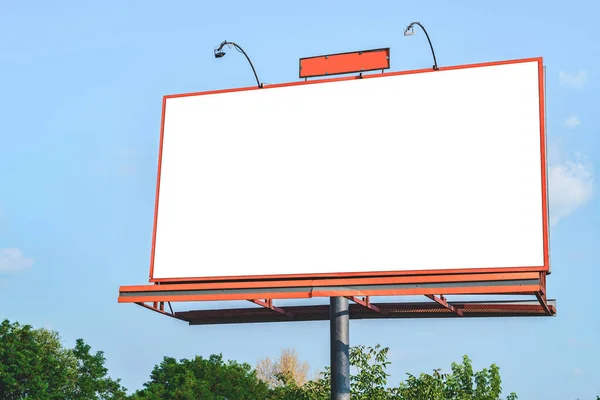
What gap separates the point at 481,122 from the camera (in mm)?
14508

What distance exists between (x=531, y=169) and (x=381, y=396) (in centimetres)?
592

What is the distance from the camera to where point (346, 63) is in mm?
15797

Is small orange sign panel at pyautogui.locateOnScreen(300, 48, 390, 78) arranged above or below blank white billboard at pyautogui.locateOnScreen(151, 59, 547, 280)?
above

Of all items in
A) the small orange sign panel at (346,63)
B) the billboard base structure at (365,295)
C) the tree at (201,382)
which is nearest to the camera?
the billboard base structure at (365,295)

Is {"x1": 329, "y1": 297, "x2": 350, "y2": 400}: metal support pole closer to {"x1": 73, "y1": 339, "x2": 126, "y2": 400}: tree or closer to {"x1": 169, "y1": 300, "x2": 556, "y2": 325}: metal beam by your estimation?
{"x1": 169, "y1": 300, "x2": 556, "y2": 325}: metal beam

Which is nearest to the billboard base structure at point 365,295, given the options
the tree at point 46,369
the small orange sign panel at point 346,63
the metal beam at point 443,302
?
the metal beam at point 443,302

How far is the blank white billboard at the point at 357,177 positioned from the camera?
557 inches

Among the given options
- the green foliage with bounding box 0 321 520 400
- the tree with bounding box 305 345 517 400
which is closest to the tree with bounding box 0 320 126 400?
the green foliage with bounding box 0 321 520 400

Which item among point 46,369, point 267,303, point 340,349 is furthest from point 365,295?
point 46,369

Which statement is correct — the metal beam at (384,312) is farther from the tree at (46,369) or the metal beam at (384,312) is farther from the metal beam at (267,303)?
the tree at (46,369)

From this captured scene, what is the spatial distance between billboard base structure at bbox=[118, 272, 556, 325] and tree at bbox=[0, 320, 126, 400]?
74.3 ft

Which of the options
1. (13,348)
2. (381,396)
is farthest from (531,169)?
(13,348)

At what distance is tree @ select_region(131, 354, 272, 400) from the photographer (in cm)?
4606

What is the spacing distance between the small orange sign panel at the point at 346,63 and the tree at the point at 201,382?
32004mm
